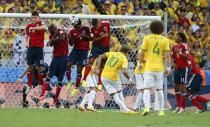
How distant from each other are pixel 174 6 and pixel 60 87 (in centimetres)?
946

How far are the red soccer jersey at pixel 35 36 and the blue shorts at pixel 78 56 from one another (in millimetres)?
920

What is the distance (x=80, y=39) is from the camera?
20250 millimetres

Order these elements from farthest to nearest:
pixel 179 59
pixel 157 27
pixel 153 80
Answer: pixel 179 59 < pixel 153 80 < pixel 157 27

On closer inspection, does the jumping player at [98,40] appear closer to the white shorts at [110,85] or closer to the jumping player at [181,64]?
the jumping player at [181,64]

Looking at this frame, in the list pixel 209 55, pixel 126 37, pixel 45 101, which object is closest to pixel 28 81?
pixel 45 101

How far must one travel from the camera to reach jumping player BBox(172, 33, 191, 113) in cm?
1880

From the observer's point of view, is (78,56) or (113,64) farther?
(78,56)

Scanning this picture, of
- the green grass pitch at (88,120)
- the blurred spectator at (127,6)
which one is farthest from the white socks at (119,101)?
the blurred spectator at (127,6)

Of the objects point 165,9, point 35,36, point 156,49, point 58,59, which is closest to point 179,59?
point 156,49

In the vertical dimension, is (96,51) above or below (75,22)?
below

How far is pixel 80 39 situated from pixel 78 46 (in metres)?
0.26

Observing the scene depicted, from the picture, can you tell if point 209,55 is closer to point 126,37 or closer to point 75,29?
point 126,37

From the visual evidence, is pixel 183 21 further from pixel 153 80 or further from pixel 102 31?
pixel 153 80

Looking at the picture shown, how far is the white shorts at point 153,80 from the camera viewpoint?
16562 mm
